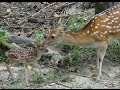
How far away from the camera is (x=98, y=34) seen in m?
8.16

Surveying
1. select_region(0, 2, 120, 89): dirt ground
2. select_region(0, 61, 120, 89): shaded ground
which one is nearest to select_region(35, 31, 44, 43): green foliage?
select_region(0, 2, 120, 89): dirt ground

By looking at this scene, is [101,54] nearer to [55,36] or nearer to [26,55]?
[55,36]

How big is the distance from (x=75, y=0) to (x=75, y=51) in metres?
2.87

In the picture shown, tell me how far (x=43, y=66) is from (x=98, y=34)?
1264 mm

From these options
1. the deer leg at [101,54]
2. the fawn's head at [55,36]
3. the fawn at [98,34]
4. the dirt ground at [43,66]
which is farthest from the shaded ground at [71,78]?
the fawn's head at [55,36]

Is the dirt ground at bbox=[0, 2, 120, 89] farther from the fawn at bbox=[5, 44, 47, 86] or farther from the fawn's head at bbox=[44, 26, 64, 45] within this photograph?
the fawn's head at bbox=[44, 26, 64, 45]

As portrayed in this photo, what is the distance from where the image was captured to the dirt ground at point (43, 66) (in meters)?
7.98

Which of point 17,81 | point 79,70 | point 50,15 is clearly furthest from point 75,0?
point 17,81

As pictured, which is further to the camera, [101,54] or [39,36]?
[39,36]

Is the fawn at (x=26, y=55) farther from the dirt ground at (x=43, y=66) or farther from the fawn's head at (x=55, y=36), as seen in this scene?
the dirt ground at (x=43, y=66)

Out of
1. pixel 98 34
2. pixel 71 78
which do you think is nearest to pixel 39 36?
pixel 71 78

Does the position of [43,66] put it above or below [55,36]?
below

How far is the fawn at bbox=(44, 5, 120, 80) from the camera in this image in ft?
26.6

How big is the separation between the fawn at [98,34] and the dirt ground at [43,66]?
1.04ft
